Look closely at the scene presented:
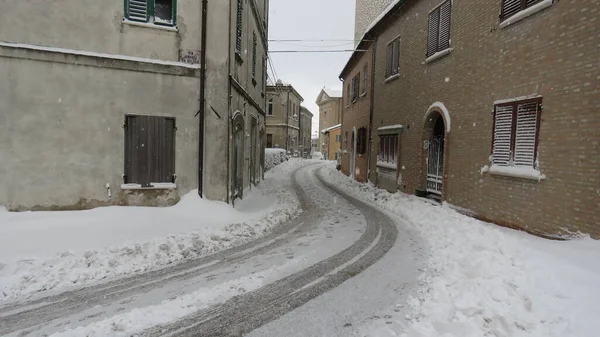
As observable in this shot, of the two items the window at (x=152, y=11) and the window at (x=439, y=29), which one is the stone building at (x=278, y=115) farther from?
the window at (x=152, y=11)

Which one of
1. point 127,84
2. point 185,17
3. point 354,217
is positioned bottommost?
point 354,217

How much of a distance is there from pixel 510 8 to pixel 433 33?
3.81 m

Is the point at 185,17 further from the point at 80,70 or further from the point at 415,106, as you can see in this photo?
the point at 415,106

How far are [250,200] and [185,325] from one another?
27.2ft

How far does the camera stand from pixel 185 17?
27.5 ft

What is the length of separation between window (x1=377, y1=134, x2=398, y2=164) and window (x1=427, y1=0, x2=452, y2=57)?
4110 mm

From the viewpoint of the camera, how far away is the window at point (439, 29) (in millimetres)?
10414

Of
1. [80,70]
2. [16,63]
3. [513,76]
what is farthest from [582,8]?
[16,63]

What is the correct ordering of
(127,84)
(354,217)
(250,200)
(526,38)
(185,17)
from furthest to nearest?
(250,200), (354,217), (185,17), (127,84), (526,38)

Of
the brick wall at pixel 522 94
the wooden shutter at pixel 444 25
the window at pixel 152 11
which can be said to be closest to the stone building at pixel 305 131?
the brick wall at pixel 522 94

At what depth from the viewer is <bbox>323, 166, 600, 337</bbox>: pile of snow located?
3307 mm

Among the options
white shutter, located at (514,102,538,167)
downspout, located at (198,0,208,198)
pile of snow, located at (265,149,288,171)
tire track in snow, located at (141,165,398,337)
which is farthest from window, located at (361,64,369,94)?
tire track in snow, located at (141,165,398,337)

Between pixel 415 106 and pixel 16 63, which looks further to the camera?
pixel 415 106

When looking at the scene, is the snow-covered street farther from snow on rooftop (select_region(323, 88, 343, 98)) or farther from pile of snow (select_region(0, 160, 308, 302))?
snow on rooftop (select_region(323, 88, 343, 98))
